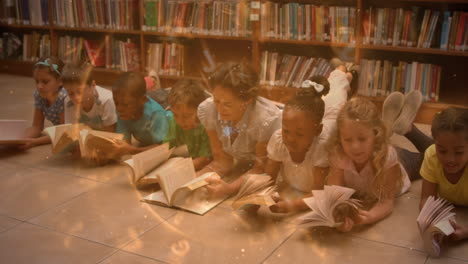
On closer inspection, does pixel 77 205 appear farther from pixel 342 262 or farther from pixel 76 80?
pixel 342 262

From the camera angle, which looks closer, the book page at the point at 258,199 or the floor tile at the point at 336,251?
the floor tile at the point at 336,251

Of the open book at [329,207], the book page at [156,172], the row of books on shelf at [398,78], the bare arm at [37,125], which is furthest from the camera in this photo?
the row of books on shelf at [398,78]

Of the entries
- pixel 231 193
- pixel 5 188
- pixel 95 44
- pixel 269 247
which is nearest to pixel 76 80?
pixel 5 188

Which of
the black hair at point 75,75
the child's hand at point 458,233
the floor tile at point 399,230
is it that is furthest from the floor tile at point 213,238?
the black hair at point 75,75

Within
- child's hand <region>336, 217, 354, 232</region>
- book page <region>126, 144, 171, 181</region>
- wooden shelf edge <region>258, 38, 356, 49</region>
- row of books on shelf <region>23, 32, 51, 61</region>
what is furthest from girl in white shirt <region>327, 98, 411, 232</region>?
row of books on shelf <region>23, 32, 51, 61</region>

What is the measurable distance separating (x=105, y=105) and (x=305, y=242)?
1142 millimetres

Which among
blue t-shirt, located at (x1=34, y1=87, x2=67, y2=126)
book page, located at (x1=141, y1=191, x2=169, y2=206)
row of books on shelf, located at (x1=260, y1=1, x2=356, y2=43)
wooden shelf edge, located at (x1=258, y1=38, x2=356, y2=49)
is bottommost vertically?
book page, located at (x1=141, y1=191, x2=169, y2=206)

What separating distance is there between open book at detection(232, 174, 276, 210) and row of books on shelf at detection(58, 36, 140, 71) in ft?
6.93

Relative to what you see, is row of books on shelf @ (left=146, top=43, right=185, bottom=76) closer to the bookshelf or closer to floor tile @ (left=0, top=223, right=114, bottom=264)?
the bookshelf

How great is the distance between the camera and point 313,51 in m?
3.17

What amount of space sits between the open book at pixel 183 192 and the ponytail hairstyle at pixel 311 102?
39 centimetres

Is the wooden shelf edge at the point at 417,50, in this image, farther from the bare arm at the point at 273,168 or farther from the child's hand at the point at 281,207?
the child's hand at the point at 281,207

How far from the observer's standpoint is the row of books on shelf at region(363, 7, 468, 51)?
2.68 meters

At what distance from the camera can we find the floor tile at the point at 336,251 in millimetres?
1384
